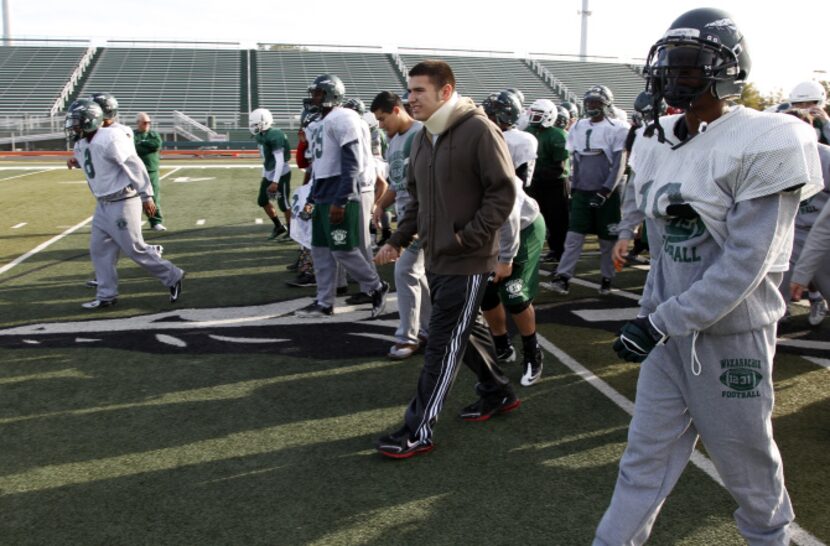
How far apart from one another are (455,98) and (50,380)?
335 cm

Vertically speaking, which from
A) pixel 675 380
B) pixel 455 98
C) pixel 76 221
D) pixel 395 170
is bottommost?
pixel 76 221

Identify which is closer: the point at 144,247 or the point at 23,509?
the point at 23,509

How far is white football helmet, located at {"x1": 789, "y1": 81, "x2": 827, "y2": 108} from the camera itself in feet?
22.1

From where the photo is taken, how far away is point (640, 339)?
237 centimetres

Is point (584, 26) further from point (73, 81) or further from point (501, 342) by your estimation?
point (501, 342)

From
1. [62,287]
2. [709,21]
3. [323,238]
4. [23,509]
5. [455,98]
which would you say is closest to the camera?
[709,21]

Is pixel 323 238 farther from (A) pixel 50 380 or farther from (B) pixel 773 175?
(B) pixel 773 175

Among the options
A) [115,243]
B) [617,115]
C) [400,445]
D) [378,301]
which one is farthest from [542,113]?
[400,445]

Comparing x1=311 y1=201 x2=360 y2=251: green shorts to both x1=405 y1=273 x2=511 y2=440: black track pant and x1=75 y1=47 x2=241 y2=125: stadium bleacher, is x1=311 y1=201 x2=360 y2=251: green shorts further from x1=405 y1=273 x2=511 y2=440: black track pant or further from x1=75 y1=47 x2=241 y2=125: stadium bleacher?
x1=75 y1=47 x2=241 y2=125: stadium bleacher

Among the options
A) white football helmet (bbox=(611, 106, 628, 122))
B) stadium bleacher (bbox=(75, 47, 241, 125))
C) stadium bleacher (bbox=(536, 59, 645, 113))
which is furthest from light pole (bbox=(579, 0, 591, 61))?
white football helmet (bbox=(611, 106, 628, 122))

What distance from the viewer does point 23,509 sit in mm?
3475

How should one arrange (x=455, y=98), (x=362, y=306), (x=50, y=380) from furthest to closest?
(x=362, y=306), (x=50, y=380), (x=455, y=98)

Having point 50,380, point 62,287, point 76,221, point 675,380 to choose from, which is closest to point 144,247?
point 62,287

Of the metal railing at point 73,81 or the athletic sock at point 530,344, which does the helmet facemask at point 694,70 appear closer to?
the athletic sock at point 530,344
